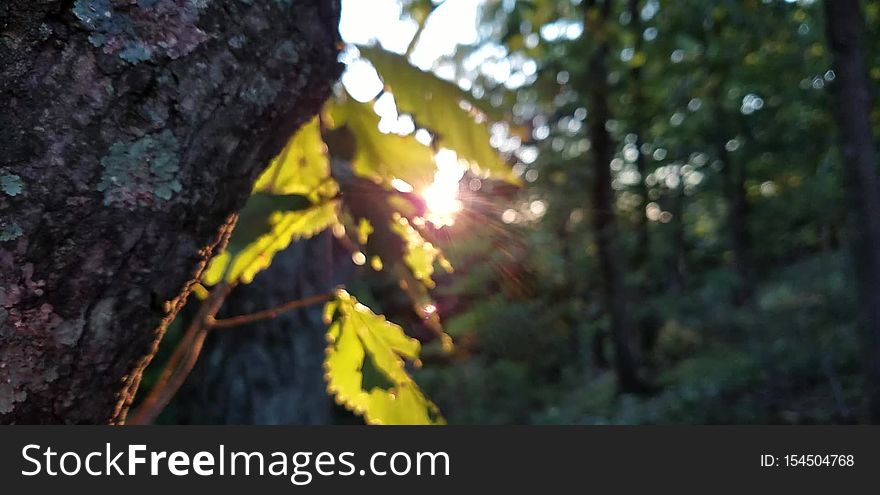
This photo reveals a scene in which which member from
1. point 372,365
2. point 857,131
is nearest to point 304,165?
point 372,365

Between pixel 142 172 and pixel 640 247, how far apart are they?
12.8m

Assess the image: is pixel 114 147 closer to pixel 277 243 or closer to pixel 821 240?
pixel 277 243

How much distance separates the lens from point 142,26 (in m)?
0.67

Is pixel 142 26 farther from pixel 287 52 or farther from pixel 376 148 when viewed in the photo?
pixel 376 148

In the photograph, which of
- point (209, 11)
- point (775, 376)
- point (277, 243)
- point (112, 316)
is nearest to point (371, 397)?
point (277, 243)

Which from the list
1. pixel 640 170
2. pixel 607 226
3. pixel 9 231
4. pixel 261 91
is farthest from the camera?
pixel 640 170

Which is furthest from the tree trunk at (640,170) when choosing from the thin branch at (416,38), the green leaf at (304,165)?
the green leaf at (304,165)

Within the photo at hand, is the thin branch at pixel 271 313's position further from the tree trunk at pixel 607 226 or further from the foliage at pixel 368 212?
the tree trunk at pixel 607 226

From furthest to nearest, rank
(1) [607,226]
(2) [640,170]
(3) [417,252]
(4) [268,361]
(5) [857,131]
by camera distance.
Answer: (2) [640,170] < (1) [607,226] < (5) [857,131] < (4) [268,361] < (3) [417,252]

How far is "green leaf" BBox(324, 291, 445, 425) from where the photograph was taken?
1.07 metres

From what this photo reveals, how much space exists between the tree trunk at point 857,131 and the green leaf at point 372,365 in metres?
2.69

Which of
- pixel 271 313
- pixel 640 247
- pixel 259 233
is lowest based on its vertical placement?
pixel 271 313

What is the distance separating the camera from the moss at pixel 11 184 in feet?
1.98

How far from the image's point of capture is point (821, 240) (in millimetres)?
16281
